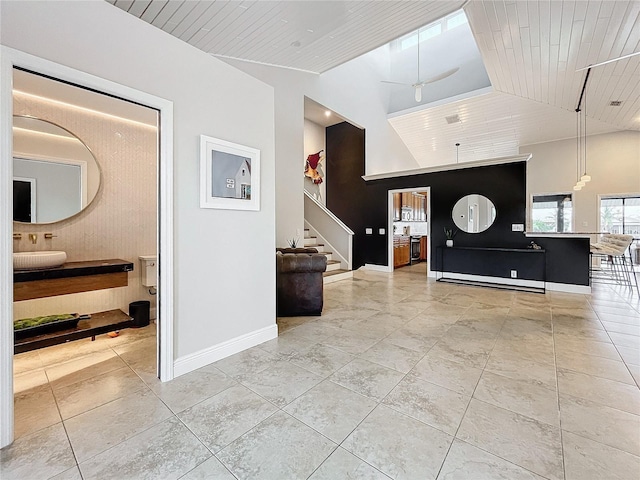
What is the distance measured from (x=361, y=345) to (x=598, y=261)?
9.53 meters

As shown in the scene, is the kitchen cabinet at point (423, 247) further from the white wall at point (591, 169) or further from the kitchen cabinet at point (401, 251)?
the white wall at point (591, 169)

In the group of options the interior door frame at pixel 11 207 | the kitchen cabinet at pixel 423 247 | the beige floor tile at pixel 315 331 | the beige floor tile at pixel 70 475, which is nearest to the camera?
the beige floor tile at pixel 70 475

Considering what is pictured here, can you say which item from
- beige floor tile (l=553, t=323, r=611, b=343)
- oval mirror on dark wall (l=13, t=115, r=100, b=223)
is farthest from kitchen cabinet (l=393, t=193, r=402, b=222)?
oval mirror on dark wall (l=13, t=115, r=100, b=223)

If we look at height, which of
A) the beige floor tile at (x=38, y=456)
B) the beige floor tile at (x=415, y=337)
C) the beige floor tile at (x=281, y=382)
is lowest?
the beige floor tile at (x=38, y=456)

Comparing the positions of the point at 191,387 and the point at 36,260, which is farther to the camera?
the point at 36,260

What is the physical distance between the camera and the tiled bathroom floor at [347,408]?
4.50 ft

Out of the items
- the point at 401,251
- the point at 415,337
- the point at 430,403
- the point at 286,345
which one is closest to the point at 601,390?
the point at 430,403

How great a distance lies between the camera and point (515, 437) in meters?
1.55

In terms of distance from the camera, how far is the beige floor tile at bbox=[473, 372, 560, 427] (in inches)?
68.9

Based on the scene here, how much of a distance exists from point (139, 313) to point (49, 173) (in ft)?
5.82

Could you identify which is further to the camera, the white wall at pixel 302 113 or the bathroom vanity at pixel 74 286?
the white wall at pixel 302 113

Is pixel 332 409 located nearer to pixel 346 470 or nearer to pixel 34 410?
pixel 346 470

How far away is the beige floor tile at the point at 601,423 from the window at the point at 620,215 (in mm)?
9082

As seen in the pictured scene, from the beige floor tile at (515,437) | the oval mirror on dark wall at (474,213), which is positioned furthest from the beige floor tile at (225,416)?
the oval mirror on dark wall at (474,213)
